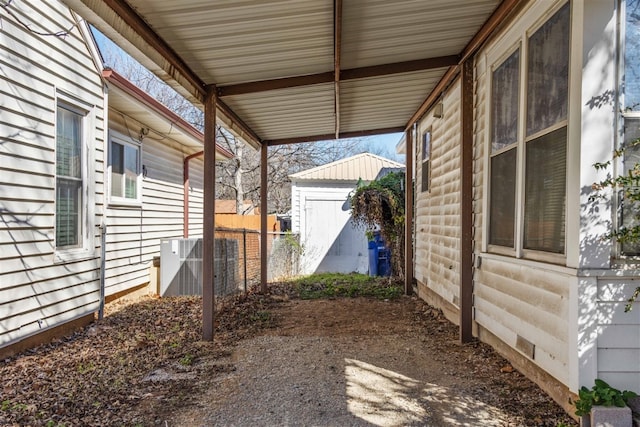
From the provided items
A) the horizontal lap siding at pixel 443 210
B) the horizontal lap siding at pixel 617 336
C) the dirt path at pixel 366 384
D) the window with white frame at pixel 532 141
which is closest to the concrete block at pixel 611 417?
the horizontal lap siding at pixel 617 336

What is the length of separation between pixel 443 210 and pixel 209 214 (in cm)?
311

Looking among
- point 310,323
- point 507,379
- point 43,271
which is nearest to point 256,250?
point 310,323

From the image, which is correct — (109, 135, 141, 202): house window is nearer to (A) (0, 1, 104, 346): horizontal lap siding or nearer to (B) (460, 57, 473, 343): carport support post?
(A) (0, 1, 104, 346): horizontal lap siding

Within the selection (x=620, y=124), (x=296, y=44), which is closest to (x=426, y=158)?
(x=296, y=44)

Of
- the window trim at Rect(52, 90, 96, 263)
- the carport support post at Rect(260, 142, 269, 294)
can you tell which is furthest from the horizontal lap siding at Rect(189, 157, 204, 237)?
the window trim at Rect(52, 90, 96, 263)

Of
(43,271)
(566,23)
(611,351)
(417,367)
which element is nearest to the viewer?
(611,351)

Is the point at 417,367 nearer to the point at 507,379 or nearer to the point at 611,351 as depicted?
the point at 507,379

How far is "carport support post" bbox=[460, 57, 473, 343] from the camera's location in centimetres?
450

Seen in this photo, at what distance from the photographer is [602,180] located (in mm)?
2562

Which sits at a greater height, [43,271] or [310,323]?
[43,271]

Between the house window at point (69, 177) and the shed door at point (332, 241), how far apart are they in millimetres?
7491

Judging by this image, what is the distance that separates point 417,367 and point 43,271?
3.96 metres

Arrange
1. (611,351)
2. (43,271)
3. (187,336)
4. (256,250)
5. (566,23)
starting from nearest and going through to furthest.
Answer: (611,351) → (566,23) → (43,271) → (187,336) → (256,250)

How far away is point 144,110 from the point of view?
7051 millimetres
